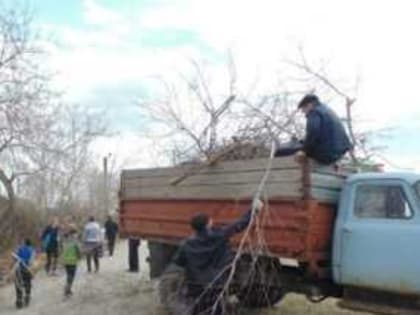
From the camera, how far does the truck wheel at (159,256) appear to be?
496 inches

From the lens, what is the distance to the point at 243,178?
1023 centimetres

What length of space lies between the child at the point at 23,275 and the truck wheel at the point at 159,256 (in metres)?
4.11

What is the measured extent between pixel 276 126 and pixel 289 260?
2.17m

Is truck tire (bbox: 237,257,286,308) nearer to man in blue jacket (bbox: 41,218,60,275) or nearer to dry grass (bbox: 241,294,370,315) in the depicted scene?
dry grass (bbox: 241,294,370,315)

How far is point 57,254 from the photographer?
851 inches

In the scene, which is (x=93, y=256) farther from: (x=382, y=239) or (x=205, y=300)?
(x=382, y=239)

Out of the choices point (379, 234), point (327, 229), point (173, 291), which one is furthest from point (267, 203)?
point (173, 291)

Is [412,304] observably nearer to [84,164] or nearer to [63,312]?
[63,312]

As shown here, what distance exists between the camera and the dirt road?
12805 millimetres

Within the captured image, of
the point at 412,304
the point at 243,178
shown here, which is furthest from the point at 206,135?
the point at 412,304

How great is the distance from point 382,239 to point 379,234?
2.7 inches

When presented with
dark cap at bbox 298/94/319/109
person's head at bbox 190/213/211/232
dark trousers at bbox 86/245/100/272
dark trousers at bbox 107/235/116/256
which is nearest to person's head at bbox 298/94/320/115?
dark cap at bbox 298/94/319/109

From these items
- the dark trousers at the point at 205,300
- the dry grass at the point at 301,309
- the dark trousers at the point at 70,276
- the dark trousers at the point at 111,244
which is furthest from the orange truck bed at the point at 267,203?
the dark trousers at the point at 111,244

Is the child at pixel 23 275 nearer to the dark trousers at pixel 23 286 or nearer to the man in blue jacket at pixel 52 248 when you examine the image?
the dark trousers at pixel 23 286
